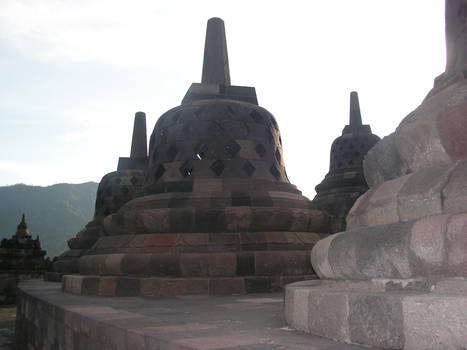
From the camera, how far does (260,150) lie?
718 centimetres

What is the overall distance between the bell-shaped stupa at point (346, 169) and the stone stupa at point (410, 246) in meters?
10.5

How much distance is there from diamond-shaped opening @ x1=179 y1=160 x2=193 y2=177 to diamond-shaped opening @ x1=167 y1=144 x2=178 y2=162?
31cm

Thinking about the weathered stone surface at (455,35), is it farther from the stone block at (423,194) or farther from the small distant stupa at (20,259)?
the small distant stupa at (20,259)

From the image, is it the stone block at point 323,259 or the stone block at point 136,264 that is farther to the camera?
the stone block at point 136,264

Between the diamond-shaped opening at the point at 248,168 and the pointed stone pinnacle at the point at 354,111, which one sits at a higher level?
the pointed stone pinnacle at the point at 354,111

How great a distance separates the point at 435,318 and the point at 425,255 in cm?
39

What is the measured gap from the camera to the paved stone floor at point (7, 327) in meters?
8.91

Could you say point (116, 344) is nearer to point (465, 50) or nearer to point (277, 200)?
point (465, 50)

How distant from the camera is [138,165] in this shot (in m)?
13.1

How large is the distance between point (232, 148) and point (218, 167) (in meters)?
0.40

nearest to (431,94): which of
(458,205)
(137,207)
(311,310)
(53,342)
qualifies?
(458,205)

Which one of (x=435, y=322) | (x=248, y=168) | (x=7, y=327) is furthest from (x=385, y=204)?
(x=7, y=327)

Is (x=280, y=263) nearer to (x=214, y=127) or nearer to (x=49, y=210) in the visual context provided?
(x=214, y=127)

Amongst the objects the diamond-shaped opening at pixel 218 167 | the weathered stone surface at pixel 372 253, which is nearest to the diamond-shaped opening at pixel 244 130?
the diamond-shaped opening at pixel 218 167
